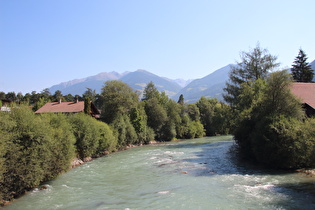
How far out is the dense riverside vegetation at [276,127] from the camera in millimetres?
19984

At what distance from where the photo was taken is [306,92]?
30.5 m

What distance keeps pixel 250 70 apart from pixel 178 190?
30341 millimetres

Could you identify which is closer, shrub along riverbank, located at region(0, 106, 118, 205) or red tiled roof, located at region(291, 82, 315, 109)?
shrub along riverbank, located at region(0, 106, 118, 205)

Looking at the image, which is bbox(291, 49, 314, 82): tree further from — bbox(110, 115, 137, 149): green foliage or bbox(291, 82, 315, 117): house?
bbox(110, 115, 137, 149): green foliage

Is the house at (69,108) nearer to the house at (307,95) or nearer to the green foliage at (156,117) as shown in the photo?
the green foliage at (156,117)

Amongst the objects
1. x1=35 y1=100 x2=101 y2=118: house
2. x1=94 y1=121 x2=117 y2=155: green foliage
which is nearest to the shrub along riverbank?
x1=94 y1=121 x2=117 y2=155: green foliage

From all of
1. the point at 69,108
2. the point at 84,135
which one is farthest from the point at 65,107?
the point at 84,135

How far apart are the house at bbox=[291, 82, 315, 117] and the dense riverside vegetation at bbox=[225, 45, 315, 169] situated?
7.25 ft

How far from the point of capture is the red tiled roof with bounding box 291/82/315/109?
28.3 meters

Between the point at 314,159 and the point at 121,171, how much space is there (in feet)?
57.4

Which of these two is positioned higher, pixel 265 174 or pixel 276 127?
pixel 276 127

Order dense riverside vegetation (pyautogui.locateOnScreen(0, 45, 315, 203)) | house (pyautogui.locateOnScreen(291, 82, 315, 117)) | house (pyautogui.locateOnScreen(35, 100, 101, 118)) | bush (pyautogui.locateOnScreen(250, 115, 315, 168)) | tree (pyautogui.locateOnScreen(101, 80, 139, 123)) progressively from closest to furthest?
dense riverside vegetation (pyautogui.locateOnScreen(0, 45, 315, 203)) → bush (pyautogui.locateOnScreen(250, 115, 315, 168)) → house (pyautogui.locateOnScreen(291, 82, 315, 117)) → tree (pyautogui.locateOnScreen(101, 80, 139, 123)) → house (pyautogui.locateOnScreen(35, 100, 101, 118))

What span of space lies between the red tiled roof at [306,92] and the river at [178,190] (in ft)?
39.0

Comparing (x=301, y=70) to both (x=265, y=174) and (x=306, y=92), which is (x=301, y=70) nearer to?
(x=306, y=92)
